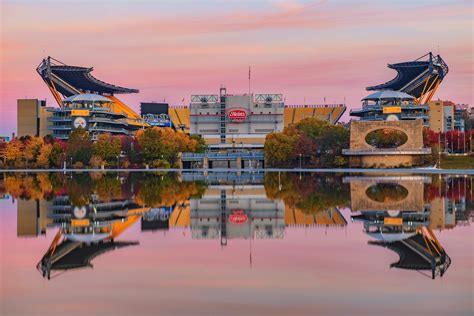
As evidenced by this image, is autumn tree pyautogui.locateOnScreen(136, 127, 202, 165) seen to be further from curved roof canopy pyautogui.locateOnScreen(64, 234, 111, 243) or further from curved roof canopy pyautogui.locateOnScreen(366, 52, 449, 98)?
curved roof canopy pyautogui.locateOnScreen(64, 234, 111, 243)

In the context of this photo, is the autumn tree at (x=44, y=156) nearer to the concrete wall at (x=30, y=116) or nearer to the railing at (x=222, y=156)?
the railing at (x=222, y=156)

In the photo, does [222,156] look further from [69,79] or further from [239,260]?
[239,260]

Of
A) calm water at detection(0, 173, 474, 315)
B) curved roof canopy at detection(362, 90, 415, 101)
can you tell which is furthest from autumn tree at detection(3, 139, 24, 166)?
calm water at detection(0, 173, 474, 315)

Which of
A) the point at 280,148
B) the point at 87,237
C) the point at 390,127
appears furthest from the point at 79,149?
the point at 87,237

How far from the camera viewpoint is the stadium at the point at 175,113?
521 feet

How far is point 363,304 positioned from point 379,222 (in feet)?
46.8

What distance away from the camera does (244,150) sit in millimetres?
169750

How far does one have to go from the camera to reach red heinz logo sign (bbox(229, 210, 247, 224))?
28597mm

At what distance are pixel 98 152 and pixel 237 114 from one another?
2067 inches

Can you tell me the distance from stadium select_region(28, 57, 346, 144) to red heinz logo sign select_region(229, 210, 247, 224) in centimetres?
12783

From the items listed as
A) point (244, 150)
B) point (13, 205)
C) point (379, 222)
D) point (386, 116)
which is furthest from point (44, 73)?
point (379, 222)

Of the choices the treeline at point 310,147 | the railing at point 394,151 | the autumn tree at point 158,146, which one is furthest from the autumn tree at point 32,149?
the railing at point 394,151

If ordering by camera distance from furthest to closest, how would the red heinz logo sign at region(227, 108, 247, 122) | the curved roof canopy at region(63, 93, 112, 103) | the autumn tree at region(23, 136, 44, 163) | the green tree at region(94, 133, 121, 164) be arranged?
the red heinz logo sign at region(227, 108, 247, 122) < the curved roof canopy at region(63, 93, 112, 103) < the autumn tree at region(23, 136, 44, 163) < the green tree at region(94, 133, 121, 164)

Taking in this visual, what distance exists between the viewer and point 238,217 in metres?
30.3
